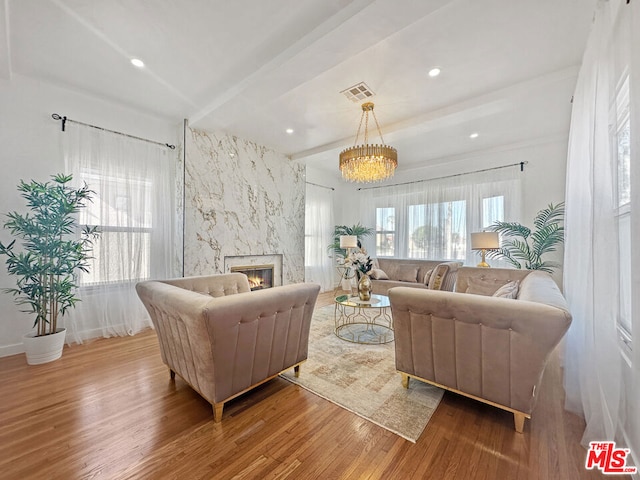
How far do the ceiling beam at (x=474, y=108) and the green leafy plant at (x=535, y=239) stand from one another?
2124 millimetres

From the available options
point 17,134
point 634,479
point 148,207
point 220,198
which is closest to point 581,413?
point 634,479

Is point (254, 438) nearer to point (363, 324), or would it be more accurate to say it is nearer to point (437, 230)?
point (363, 324)

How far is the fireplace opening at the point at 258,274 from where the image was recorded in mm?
4508

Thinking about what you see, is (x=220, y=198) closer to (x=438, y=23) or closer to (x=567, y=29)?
(x=438, y=23)

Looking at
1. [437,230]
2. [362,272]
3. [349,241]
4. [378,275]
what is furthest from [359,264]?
[437,230]

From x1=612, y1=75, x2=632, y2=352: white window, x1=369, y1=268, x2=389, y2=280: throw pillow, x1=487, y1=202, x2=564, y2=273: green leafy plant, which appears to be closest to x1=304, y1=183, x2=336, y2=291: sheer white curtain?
x1=369, y1=268, x2=389, y2=280: throw pillow

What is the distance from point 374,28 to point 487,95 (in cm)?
184

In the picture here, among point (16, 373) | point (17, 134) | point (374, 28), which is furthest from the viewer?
point (17, 134)

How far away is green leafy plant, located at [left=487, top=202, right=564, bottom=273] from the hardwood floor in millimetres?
2683

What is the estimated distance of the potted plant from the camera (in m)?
2.51

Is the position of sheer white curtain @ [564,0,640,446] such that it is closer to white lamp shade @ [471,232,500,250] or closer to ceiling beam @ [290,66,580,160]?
ceiling beam @ [290,66,580,160]

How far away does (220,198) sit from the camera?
13.5 feet

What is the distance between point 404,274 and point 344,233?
2002 mm

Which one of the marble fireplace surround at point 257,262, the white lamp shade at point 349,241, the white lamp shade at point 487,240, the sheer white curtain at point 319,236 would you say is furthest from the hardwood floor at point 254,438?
the sheer white curtain at point 319,236
